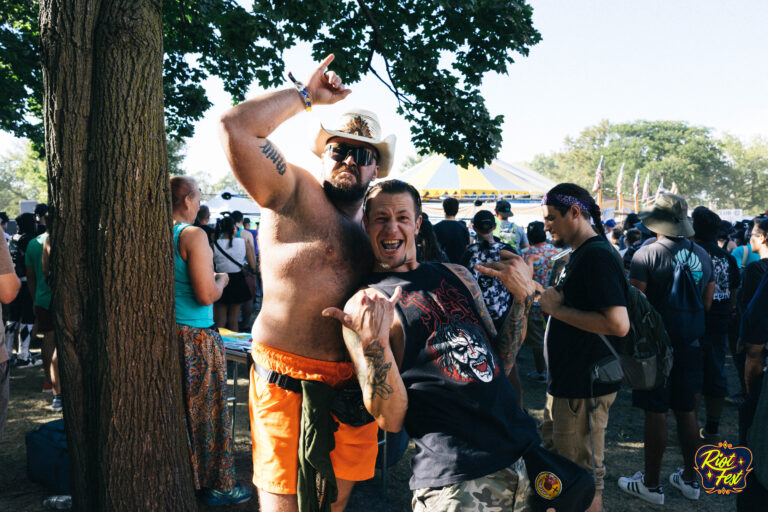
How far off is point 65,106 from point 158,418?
1677 mm

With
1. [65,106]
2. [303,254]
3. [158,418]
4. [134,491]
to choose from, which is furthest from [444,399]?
[65,106]

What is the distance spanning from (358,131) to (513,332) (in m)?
1.16

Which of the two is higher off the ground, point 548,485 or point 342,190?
point 342,190

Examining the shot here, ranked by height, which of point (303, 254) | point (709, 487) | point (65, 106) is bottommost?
point (709, 487)

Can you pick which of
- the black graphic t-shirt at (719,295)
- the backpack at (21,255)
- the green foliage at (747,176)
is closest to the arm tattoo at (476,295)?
the black graphic t-shirt at (719,295)

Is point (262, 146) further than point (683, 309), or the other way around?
point (683, 309)

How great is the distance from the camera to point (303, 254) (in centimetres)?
206

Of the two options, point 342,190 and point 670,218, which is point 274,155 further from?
point 670,218

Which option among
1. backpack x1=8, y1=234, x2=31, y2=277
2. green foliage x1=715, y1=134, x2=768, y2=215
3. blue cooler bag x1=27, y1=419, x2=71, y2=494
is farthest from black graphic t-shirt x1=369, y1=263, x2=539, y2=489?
green foliage x1=715, y1=134, x2=768, y2=215

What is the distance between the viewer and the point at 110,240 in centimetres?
241

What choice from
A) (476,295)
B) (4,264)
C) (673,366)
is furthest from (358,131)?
(673,366)

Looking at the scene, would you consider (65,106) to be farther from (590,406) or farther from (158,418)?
(590,406)

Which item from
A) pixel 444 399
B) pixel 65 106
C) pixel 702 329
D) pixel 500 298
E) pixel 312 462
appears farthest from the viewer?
pixel 500 298

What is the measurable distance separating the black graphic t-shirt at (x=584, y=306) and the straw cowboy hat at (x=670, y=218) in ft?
4.76
